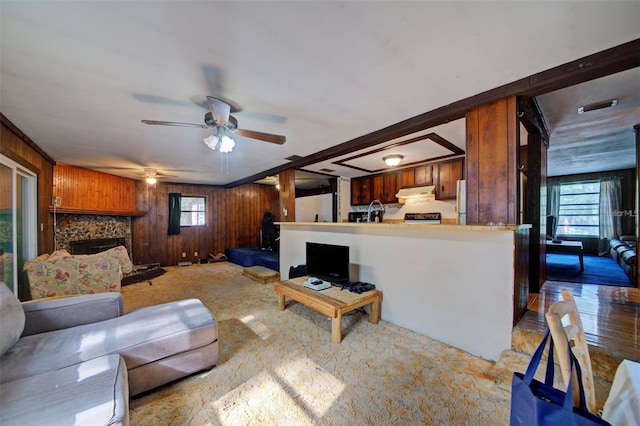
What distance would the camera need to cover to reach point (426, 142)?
3.46 m

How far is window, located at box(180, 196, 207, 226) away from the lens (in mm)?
6875

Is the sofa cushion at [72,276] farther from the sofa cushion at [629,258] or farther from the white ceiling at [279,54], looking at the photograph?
the sofa cushion at [629,258]

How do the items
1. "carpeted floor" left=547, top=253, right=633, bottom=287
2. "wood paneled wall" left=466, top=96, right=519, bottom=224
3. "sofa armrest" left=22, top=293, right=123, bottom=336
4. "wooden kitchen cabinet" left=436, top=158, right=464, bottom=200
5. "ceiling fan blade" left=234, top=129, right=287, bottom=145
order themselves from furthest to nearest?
"wooden kitchen cabinet" left=436, top=158, right=464, bottom=200 < "carpeted floor" left=547, top=253, right=633, bottom=287 < "ceiling fan blade" left=234, top=129, right=287, bottom=145 < "wood paneled wall" left=466, top=96, right=519, bottom=224 < "sofa armrest" left=22, top=293, right=123, bottom=336

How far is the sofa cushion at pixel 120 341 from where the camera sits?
144cm

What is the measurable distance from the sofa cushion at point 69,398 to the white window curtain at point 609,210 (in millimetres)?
9928

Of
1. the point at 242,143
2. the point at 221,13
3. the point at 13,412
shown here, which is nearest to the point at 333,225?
the point at 242,143

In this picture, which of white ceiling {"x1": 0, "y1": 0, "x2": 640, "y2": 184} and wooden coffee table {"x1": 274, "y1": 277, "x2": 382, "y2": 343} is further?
wooden coffee table {"x1": 274, "y1": 277, "x2": 382, "y2": 343}

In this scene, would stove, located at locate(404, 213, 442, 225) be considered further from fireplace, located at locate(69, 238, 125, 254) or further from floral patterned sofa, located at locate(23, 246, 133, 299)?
fireplace, located at locate(69, 238, 125, 254)

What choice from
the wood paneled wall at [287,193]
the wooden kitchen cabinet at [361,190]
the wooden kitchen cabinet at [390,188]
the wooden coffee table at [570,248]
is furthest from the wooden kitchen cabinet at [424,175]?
the wood paneled wall at [287,193]

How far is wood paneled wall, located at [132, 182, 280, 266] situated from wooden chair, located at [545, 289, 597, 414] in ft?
24.7

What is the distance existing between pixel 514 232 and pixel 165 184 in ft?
24.4

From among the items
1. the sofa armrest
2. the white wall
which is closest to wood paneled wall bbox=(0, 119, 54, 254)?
the sofa armrest

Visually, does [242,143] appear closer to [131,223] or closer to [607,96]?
[607,96]

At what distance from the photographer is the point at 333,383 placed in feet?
5.91
